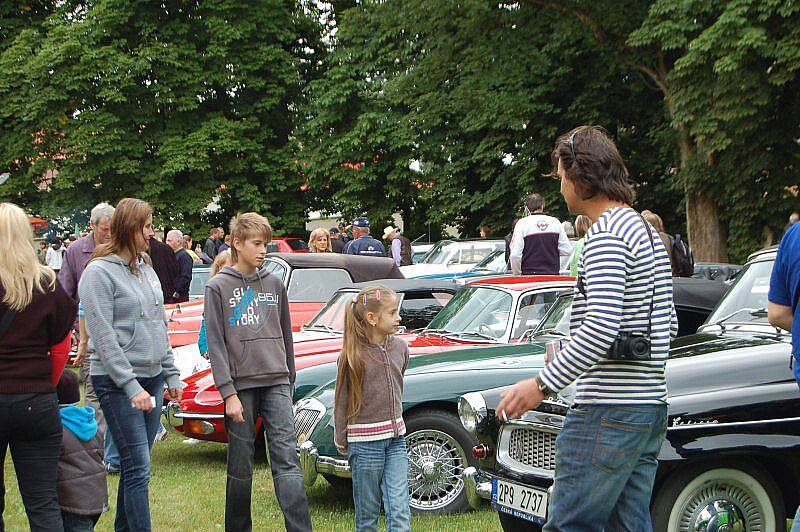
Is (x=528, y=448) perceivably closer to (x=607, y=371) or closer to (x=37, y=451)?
(x=607, y=371)

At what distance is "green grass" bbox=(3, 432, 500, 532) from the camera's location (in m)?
6.30

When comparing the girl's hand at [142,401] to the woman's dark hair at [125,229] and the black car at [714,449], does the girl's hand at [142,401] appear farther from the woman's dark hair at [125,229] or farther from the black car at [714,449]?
the black car at [714,449]

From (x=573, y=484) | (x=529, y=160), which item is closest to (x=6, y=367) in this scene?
(x=573, y=484)

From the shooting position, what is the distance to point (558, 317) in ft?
25.2

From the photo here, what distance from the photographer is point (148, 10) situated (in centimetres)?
3228

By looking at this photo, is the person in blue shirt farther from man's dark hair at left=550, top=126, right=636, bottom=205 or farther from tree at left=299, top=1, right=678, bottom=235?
tree at left=299, top=1, right=678, bottom=235

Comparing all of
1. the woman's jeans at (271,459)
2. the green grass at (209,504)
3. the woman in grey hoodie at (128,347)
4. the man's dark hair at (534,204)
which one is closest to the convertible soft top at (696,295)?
the green grass at (209,504)

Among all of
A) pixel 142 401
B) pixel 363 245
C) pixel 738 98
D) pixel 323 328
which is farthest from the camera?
pixel 738 98

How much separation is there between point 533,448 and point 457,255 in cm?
1661

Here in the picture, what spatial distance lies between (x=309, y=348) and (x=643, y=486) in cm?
565

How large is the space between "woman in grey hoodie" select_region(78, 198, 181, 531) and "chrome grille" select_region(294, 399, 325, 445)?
1.38 m

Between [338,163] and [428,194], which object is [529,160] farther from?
[338,163]

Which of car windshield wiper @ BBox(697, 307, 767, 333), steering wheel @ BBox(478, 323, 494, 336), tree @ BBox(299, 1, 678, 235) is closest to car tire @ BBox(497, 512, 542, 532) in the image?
car windshield wiper @ BBox(697, 307, 767, 333)

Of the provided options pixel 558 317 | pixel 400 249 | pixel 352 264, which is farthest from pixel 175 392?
pixel 400 249
